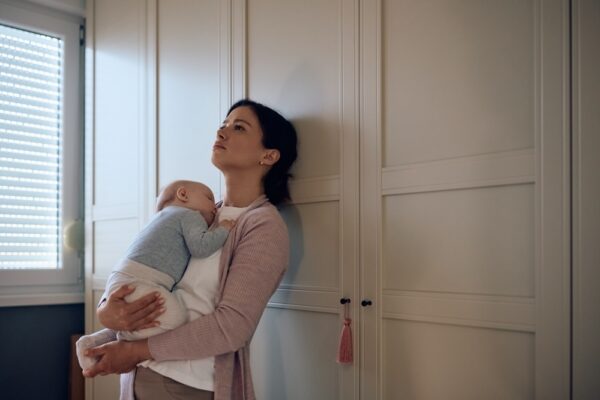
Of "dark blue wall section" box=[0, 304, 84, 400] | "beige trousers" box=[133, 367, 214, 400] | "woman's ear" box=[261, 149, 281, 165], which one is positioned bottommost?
"dark blue wall section" box=[0, 304, 84, 400]

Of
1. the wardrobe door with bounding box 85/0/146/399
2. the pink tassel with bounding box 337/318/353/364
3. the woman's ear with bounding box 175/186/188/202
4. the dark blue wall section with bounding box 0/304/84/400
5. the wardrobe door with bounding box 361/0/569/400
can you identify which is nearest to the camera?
the wardrobe door with bounding box 361/0/569/400

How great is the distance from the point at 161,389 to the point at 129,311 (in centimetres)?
23

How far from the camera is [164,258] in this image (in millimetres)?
→ 1524

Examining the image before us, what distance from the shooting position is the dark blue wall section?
270 cm

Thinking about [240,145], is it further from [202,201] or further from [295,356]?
[295,356]

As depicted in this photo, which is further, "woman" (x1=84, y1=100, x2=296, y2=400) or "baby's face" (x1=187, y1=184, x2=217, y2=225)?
"baby's face" (x1=187, y1=184, x2=217, y2=225)

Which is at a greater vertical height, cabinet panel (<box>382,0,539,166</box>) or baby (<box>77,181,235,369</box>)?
cabinet panel (<box>382,0,539,166</box>)

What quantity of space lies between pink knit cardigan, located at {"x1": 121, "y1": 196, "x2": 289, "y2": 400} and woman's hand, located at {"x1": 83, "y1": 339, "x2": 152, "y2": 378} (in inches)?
1.2

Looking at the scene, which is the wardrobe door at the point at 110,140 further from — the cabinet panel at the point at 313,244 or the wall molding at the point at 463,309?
the wall molding at the point at 463,309

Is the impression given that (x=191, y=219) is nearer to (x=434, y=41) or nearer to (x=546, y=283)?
(x=434, y=41)

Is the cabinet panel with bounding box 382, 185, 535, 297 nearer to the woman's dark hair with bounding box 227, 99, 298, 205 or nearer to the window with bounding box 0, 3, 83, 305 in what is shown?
the woman's dark hair with bounding box 227, 99, 298, 205

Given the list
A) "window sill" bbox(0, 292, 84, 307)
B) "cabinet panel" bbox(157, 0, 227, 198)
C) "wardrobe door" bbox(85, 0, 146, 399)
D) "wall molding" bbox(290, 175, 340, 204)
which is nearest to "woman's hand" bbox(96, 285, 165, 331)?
"wall molding" bbox(290, 175, 340, 204)

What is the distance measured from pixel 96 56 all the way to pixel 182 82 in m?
0.87

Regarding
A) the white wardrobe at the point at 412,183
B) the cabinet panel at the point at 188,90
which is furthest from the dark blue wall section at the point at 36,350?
the white wardrobe at the point at 412,183
